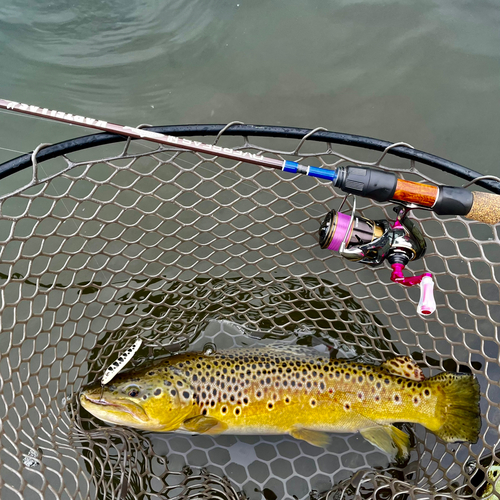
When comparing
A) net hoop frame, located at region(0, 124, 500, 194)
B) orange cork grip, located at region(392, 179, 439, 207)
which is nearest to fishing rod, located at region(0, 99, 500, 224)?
orange cork grip, located at region(392, 179, 439, 207)

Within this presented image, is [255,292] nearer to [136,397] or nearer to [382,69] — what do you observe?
[136,397]

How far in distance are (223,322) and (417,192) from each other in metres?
1.68

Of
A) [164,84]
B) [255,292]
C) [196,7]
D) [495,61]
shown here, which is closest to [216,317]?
[255,292]

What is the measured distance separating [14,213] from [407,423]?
3.15m

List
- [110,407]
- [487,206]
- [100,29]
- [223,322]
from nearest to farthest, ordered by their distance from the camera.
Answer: [487,206]
[110,407]
[223,322]
[100,29]

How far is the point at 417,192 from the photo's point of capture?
7.24 feet

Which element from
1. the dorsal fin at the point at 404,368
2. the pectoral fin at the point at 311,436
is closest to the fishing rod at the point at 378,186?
the dorsal fin at the point at 404,368

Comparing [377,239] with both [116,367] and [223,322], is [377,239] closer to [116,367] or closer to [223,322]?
[223,322]

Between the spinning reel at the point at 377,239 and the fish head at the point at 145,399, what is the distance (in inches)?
48.0

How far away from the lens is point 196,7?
3758 millimetres

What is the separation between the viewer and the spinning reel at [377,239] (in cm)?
245

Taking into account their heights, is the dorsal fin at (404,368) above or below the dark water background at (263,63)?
below

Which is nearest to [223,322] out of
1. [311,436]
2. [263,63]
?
[311,436]

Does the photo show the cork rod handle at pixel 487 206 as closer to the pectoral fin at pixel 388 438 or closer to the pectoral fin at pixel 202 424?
the pectoral fin at pixel 388 438
